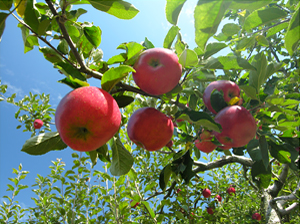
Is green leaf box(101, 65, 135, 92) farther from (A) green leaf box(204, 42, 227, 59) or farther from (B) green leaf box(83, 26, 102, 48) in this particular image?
(A) green leaf box(204, 42, 227, 59)

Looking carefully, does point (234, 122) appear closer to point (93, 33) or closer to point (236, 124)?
point (236, 124)

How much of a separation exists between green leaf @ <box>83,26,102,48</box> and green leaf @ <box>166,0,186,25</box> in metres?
0.42

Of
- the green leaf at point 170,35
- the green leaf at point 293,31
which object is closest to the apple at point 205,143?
the green leaf at point 170,35

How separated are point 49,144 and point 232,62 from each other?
1235 mm

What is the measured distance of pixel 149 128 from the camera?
132 centimetres

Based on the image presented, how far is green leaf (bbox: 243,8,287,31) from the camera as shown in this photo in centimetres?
119

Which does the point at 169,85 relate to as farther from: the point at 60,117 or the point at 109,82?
the point at 60,117

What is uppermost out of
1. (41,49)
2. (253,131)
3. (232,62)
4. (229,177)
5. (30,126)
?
(30,126)

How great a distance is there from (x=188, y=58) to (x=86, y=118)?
2.18 feet

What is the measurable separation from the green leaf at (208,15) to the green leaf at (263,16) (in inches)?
20.9

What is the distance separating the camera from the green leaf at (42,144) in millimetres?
1067

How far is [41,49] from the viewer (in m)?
1.09

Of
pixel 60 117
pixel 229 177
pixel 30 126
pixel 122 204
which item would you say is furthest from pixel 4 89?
pixel 229 177

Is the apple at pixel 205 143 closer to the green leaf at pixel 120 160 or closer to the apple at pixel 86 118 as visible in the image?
Answer: the green leaf at pixel 120 160
